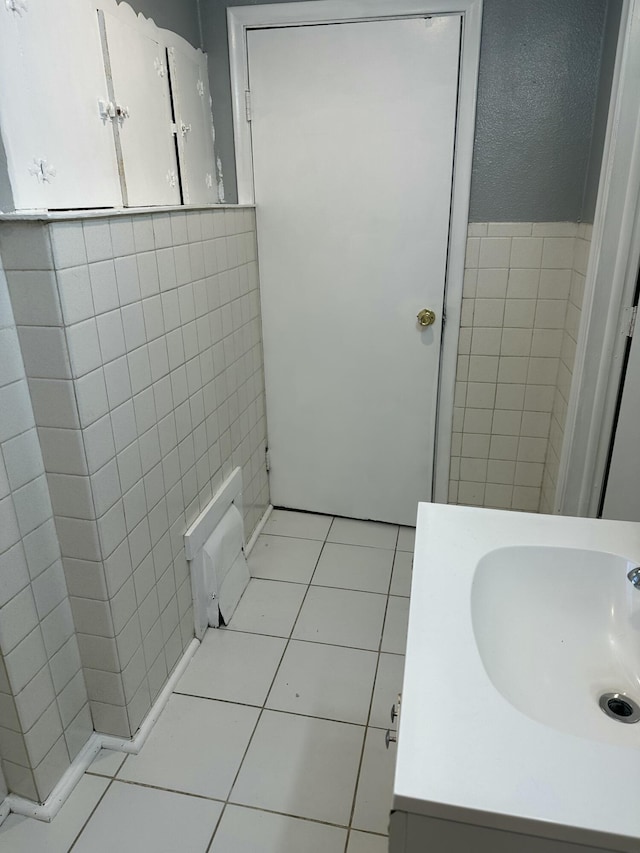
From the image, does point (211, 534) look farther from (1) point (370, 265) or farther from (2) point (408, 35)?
(2) point (408, 35)

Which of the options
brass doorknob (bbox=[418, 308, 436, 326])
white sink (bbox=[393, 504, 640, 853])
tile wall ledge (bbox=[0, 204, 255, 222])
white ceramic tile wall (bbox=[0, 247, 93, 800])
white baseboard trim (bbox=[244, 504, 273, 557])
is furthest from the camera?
white baseboard trim (bbox=[244, 504, 273, 557])

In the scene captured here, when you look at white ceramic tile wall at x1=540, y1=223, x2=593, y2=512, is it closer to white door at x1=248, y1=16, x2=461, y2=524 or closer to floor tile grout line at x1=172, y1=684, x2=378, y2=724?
white door at x1=248, y1=16, x2=461, y2=524

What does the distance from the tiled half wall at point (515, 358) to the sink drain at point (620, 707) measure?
4.36ft

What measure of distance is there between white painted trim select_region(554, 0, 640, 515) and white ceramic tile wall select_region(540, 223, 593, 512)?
14 centimetres

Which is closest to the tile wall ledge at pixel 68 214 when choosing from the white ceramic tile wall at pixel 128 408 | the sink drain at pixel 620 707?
the white ceramic tile wall at pixel 128 408

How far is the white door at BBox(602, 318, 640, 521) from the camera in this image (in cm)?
152

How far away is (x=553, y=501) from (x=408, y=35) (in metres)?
1.75

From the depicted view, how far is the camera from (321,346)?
7.98 feet

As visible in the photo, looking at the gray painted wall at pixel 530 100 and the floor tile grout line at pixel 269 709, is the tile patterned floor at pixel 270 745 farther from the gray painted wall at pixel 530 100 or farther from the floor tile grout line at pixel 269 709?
the gray painted wall at pixel 530 100

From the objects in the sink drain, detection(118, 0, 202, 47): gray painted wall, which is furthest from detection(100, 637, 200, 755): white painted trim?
detection(118, 0, 202, 47): gray painted wall

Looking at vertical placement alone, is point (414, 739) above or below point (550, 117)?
below

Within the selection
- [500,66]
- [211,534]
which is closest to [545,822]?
[211,534]

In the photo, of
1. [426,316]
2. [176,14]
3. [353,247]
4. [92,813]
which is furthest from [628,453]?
[176,14]

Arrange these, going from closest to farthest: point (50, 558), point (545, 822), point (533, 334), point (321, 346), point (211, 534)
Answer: point (545, 822)
point (50, 558)
point (211, 534)
point (533, 334)
point (321, 346)
